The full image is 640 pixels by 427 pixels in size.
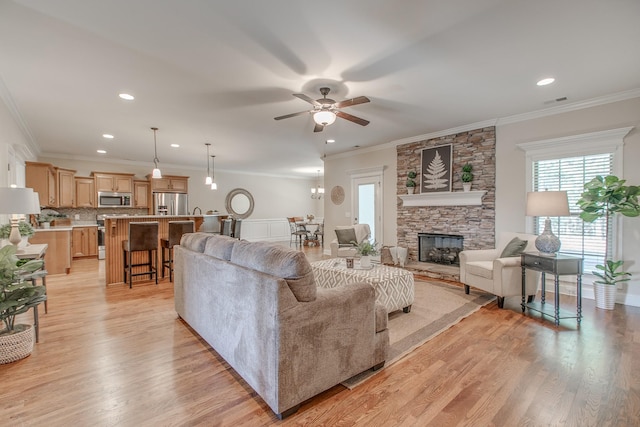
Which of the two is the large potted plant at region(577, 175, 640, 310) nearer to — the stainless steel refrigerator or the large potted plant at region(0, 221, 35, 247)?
the large potted plant at region(0, 221, 35, 247)

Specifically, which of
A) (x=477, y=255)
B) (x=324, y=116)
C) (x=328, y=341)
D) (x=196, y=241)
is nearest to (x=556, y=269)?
(x=477, y=255)

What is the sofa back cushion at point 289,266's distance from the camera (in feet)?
5.60

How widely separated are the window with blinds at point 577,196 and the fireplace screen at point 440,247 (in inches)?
59.9

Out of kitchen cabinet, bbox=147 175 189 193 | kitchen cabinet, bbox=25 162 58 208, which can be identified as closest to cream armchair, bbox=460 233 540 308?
kitchen cabinet, bbox=147 175 189 193

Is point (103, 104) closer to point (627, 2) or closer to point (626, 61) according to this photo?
point (627, 2)

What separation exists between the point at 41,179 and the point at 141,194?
234cm

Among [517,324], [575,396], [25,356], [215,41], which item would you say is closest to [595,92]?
[517,324]

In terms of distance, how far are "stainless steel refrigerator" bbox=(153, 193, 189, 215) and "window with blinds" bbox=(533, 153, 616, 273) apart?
8.72 m

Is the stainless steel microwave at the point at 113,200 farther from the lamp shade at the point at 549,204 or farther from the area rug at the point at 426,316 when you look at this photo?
the lamp shade at the point at 549,204

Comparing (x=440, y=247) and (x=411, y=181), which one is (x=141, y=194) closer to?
(x=411, y=181)

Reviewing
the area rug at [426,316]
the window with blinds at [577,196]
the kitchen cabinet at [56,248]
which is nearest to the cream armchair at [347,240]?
the area rug at [426,316]

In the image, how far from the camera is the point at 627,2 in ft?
6.87

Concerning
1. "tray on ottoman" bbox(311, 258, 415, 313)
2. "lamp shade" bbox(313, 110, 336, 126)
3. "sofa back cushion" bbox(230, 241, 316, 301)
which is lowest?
"tray on ottoman" bbox(311, 258, 415, 313)

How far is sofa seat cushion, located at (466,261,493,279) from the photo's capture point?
374cm
